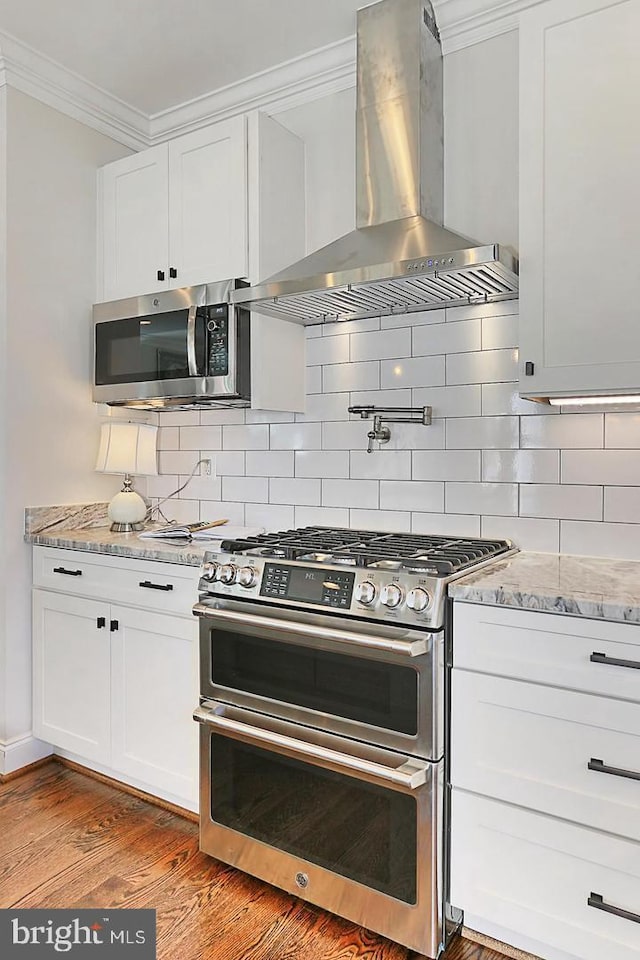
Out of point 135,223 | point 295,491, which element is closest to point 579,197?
point 295,491

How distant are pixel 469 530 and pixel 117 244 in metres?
1.94

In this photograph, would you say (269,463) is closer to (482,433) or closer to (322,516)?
(322,516)

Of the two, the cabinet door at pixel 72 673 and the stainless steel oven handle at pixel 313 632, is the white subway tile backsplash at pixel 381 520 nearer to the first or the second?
the stainless steel oven handle at pixel 313 632

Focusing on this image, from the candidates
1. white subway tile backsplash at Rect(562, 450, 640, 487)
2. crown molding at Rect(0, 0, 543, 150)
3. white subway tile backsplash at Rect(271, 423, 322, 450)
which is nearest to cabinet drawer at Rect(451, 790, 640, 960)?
white subway tile backsplash at Rect(562, 450, 640, 487)

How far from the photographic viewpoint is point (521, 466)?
88.7 inches

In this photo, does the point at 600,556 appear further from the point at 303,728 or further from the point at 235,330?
the point at 235,330

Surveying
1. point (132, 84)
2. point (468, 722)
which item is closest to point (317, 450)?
point (468, 722)

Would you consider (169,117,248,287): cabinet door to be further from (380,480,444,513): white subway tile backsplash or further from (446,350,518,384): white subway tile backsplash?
(380,480,444,513): white subway tile backsplash

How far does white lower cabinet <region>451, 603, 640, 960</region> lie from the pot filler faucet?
90cm

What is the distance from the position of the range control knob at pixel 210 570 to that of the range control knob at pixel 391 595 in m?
0.58

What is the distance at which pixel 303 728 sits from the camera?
187 cm

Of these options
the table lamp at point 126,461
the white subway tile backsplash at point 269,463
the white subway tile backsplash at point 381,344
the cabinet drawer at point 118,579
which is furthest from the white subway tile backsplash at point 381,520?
the table lamp at point 126,461

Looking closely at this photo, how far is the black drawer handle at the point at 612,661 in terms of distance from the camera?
1.47 metres

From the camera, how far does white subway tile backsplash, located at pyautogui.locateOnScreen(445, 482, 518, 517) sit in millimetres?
2277
